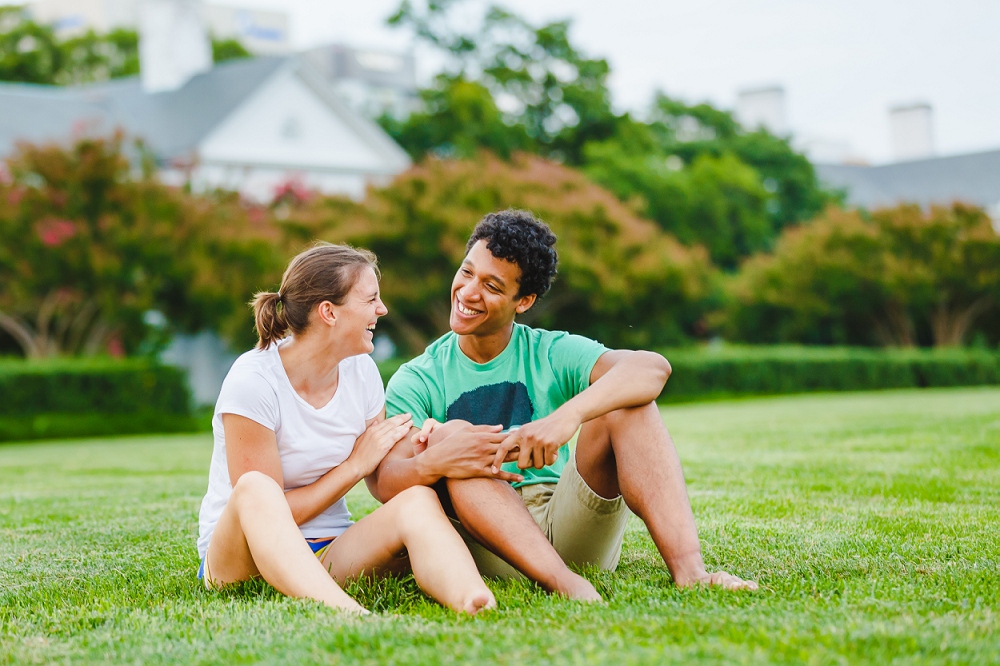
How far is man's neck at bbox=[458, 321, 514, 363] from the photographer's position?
12.8 ft

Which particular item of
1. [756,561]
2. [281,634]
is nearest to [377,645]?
[281,634]

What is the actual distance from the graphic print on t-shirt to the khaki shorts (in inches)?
9.8

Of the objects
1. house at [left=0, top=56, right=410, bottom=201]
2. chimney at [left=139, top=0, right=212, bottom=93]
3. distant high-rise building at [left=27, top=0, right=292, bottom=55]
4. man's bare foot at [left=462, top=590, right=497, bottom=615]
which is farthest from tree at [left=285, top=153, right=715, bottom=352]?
distant high-rise building at [left=27, top=0, right=292, bottom=55]

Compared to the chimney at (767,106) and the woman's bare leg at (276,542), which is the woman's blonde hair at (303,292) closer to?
the woman's bare leg at (276,542)

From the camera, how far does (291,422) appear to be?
11.8 feet

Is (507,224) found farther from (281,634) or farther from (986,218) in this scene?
(986,218)

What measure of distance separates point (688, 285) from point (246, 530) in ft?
65.1

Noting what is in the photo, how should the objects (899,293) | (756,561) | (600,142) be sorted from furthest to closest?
(600,142)
(899,293)
(756,561)

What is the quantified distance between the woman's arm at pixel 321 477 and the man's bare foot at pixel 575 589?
0.76 meters

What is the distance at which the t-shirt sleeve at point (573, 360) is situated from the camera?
3.85 meters

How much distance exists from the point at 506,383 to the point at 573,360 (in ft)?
0.84

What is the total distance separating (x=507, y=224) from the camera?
3920mm

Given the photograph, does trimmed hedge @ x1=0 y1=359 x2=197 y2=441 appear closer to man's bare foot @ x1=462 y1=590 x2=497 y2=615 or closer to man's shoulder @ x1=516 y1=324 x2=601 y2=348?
man's shoulder @ x1=516 y1=324 x2=601 y2=348

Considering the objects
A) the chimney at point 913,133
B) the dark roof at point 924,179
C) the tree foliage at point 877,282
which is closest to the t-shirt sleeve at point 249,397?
the tree foliage at point 877,282
